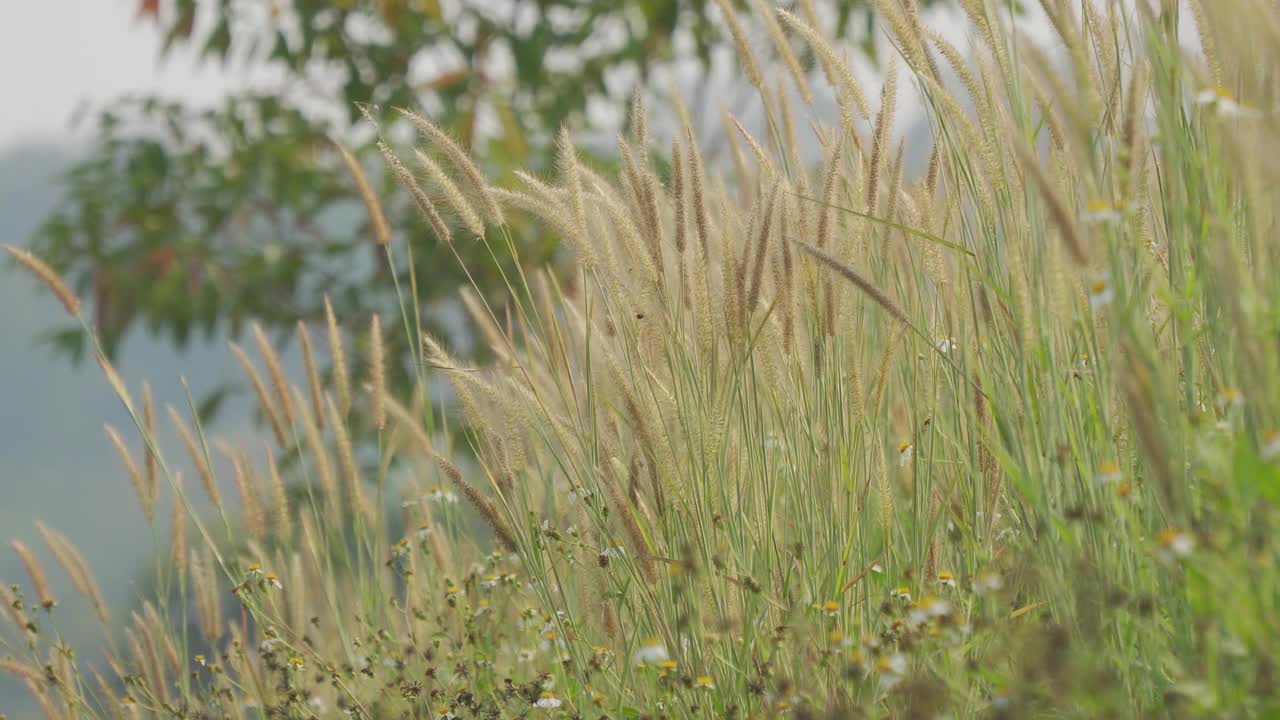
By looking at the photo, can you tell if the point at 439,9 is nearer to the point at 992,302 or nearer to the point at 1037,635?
the point at 992,302

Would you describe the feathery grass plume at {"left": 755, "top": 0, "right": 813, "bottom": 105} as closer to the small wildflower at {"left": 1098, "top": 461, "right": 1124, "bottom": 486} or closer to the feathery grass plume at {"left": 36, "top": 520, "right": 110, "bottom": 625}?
the small wildflower at {"left": 1098, "top": 461, "right": 1124, "bottom": 486}

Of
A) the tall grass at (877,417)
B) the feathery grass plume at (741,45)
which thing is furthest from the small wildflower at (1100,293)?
the feathery grass plume at (741,45)

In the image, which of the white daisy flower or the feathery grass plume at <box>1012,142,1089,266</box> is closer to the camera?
the feathery grass plume at <box>1012,142,1089,266</box>

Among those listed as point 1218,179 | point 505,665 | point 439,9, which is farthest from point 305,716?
point 439,9

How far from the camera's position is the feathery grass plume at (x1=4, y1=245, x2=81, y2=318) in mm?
1911

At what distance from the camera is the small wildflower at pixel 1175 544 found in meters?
0.97

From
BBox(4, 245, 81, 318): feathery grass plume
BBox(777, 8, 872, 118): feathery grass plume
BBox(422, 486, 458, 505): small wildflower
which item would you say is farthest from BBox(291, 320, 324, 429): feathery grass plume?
BBox(777, 8, 872, 118): feathery grass plume

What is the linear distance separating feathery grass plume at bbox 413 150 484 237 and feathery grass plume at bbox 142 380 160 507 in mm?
676

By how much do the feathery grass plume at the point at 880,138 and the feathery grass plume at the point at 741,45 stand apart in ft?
0.96

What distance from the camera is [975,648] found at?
1.49m

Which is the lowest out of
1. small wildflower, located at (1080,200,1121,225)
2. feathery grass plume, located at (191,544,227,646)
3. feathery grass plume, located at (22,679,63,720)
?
feathery grass plume, located at (22,679,63,720)

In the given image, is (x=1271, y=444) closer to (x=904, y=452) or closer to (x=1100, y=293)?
(x=1100, y=293)

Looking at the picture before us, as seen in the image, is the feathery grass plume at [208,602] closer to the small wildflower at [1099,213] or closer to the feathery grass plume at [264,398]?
the feathery grass plume at [264,398]

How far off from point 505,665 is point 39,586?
831mm
